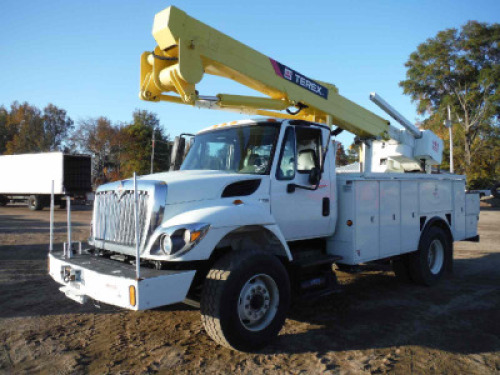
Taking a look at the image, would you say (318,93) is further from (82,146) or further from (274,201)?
(82,146)

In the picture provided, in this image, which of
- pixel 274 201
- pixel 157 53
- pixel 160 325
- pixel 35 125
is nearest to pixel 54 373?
pixel 160 325

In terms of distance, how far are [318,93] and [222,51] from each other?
196cm

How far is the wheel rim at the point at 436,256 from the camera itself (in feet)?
24.4

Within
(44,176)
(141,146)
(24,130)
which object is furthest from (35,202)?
(24,130)

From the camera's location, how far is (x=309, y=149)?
17.8 feet

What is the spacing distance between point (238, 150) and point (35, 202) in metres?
25.2

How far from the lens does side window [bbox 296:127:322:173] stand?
5336 mm

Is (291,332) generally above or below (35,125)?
below

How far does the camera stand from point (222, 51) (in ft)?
17.4

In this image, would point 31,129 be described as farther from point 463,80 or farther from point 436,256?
point 436,256

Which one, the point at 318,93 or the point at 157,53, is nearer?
the point at 157,53

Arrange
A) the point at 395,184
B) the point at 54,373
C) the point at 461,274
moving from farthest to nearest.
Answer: the point at 461,274, the point at 395,184, the point at 54,373

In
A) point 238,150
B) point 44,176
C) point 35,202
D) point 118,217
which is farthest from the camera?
point 35,202

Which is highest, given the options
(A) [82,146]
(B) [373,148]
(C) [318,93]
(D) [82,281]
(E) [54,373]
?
(A) [82,146]
